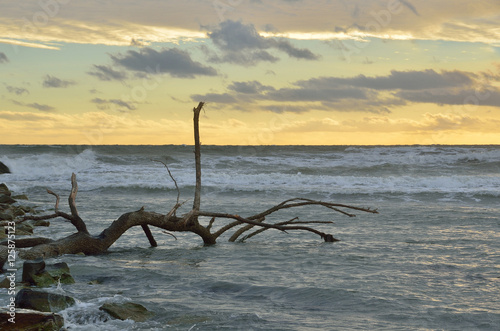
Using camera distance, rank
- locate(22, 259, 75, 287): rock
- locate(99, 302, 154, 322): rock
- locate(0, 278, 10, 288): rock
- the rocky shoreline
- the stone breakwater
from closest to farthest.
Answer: the rocky shoreline
locate(99, 302, 154, 322): rock
locate(0, 278, 10, 288): rock
locate(22, 259, 75, 287): rock
the stone breakwater

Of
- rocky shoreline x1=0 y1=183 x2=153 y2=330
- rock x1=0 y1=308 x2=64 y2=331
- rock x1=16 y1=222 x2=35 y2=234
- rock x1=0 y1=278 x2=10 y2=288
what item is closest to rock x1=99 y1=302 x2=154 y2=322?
rocky shoreline x1=0 y1=183 x2=153 y2=330

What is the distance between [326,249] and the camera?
885 cm

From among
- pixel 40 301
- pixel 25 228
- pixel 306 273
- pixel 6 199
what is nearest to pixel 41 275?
pixel 40 301

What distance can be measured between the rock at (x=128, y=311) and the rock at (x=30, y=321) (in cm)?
61

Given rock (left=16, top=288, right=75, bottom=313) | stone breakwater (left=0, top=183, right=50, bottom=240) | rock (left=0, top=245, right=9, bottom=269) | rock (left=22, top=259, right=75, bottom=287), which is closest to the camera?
rock (left=16, top=288, right=75, bottom=313)

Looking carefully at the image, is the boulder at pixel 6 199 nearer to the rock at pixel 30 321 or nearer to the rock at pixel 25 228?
the rock at pixel 25 228

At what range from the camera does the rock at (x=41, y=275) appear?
20.1ft

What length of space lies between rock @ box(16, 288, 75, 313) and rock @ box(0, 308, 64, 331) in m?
0.42

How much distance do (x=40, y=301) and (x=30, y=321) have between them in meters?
0.74

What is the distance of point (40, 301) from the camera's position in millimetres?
4949

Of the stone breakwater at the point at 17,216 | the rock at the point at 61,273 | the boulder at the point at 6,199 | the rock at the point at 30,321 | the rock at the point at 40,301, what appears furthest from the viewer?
the boulder at the point at 6,199

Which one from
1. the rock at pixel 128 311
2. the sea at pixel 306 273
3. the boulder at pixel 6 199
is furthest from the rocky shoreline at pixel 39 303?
the boulder at pixel 6 199

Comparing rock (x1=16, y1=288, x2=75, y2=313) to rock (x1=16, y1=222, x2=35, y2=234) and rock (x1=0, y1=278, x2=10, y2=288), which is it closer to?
rock (x1=0, y1=278, x2=10, y2=288)

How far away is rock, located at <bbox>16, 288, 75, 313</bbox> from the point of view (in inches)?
191
